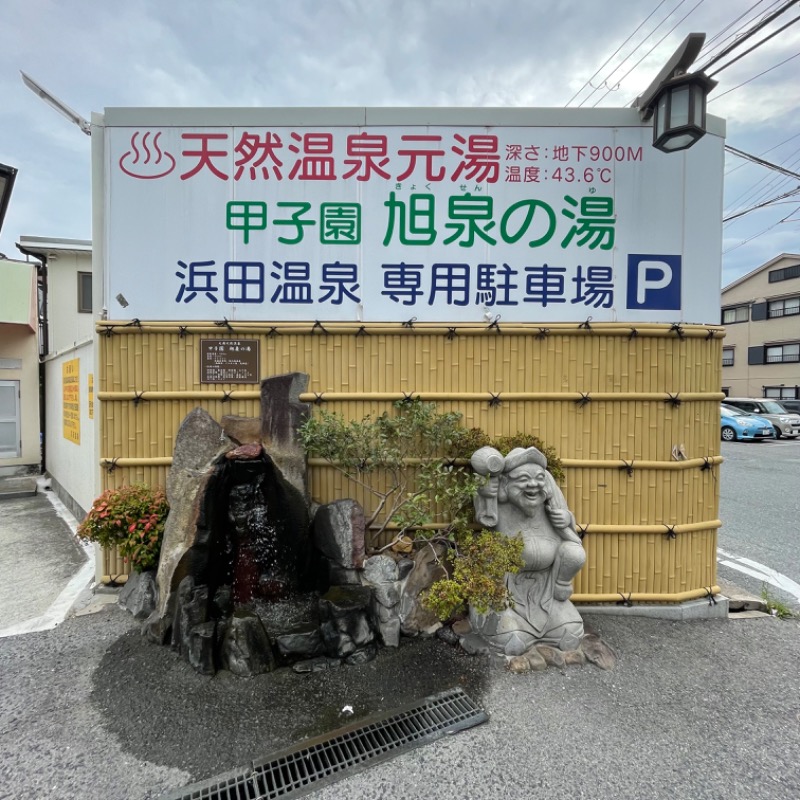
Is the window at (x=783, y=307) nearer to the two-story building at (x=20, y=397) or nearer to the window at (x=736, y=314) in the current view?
the window at (x=736, y=314)

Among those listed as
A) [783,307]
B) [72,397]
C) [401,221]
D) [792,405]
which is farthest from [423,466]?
[783,307]

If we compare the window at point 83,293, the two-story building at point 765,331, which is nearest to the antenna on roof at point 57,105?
the window at point 83,293

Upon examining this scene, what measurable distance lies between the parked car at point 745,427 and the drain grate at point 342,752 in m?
20.0

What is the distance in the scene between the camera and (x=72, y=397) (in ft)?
25.5

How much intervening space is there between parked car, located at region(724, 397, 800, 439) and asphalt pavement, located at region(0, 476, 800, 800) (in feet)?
63.9

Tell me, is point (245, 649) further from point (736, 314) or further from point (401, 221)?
point (736, 314)

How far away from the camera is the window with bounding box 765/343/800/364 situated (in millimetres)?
25266

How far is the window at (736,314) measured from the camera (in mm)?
28141

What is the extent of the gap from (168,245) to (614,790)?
5.68 metres

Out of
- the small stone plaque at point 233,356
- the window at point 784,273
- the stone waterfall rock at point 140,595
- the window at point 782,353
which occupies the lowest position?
the stone waterfall rock at point 140,595

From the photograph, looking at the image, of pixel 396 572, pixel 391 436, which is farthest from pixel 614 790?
pixel 391 436

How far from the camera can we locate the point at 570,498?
457 centimetres

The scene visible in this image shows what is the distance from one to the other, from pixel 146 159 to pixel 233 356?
2212 mm

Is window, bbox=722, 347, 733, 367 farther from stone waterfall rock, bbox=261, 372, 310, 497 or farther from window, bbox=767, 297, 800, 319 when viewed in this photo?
stone waterfall rock, bbox=261, 372, 310, 497
